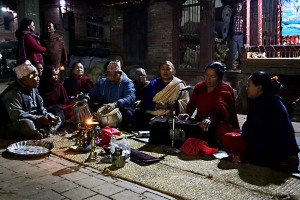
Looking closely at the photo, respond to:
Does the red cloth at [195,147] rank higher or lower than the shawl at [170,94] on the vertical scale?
lower

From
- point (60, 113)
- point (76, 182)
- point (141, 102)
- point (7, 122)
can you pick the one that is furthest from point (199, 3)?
point (76, 182)

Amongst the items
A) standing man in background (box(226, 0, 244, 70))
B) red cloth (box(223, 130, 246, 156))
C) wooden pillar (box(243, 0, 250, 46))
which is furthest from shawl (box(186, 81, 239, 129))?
wooden pillar (box(243, 0, 250, 46))

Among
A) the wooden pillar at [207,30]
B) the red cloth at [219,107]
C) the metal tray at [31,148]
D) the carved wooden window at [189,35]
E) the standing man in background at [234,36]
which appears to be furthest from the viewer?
the standing man in background at [234,36]

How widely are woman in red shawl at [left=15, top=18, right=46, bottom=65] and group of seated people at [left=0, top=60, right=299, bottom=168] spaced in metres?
0.92

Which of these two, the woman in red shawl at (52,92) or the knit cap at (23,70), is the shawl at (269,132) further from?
the woman in red shawl at (52,92)

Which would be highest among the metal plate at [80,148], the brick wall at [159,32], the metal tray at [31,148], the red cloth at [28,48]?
the brick wall at [159,32]

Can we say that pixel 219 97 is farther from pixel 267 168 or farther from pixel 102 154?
pixel 102 154

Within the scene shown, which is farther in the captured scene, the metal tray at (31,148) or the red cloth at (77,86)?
the red cloth at (77,86)

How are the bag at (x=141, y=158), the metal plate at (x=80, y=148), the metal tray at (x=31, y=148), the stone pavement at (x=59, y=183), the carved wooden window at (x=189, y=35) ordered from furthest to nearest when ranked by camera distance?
the carved wooden window at (x=189, y=35) → the metal plate at (x=80, y=148) → the metal tray at (x=31, y=148) → the bag at (x=141, y=158) → the stone pavement at (x=59, y=183)

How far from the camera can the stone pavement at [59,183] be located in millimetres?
3271

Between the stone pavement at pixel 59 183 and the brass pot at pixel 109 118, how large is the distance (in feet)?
5.14

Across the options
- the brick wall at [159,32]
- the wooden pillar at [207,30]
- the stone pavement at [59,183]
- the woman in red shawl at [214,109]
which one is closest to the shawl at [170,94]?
the woman in red shawl at [214,109]

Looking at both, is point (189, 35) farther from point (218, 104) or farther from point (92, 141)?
point (92, 141)

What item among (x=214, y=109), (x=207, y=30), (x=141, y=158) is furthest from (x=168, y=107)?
(x=207, y=30)
